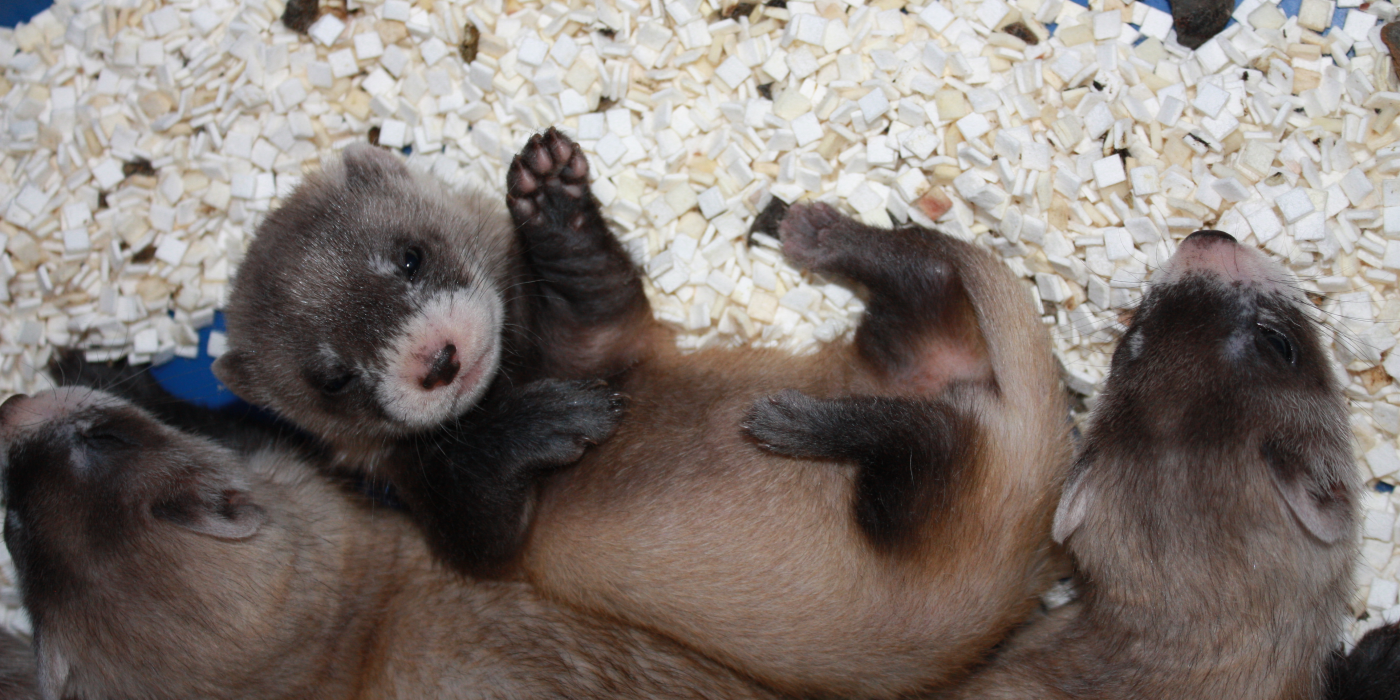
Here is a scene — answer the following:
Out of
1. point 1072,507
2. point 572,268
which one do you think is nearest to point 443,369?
point 572,268

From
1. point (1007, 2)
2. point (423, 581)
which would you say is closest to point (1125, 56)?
point (1007, 2)

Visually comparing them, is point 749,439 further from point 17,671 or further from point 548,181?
point 17,671

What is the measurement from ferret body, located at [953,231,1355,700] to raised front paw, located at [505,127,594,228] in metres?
2.12

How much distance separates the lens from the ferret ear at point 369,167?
3586 millimetres

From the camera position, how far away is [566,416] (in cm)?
349

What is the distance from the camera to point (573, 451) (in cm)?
346

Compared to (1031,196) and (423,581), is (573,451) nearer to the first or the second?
(423,581)

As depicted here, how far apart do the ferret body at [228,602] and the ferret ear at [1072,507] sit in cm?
117

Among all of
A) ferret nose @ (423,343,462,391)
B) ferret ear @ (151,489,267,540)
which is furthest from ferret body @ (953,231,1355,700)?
ferret ear @ (151,489,267,540)

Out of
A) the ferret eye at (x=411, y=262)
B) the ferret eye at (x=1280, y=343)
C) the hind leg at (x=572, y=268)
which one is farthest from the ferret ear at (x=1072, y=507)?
the ferret eye at (x=411, y=262)

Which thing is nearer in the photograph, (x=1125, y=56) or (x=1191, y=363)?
(x=1191, y=363)

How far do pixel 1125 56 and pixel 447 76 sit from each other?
2946 millimetres

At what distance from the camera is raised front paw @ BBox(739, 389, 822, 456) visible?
3262mm

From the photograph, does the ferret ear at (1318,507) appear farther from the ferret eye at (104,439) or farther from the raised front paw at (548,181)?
the ferret eye at (104,439)
